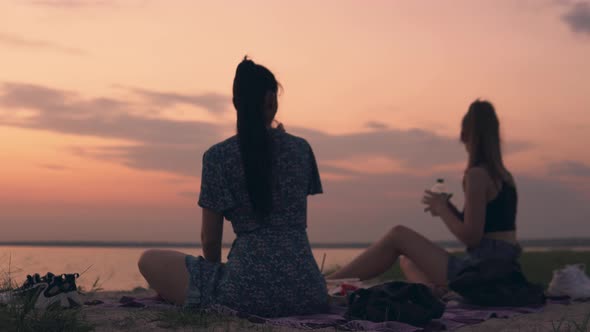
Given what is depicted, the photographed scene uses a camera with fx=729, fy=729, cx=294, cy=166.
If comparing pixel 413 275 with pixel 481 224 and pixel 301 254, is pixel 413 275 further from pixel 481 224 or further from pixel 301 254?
pixel 301 254

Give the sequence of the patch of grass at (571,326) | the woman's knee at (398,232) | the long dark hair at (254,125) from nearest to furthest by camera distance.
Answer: the patch of grass at (571,326) < the long dark hair at (254,125) < the woman's knee at (398,232)

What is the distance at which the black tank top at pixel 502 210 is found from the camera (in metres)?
6.00

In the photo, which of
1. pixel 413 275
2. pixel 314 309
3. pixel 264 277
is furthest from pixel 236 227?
pixel 413 275

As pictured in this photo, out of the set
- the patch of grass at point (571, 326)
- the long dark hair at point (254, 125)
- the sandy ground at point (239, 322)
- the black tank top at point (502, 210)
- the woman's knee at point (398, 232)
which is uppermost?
the long dark hair at point (254, 125)

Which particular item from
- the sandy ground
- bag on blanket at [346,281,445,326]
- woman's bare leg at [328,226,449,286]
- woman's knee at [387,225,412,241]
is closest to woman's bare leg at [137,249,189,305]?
the sandy ground

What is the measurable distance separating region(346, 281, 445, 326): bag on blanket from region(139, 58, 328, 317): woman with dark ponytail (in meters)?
0.31

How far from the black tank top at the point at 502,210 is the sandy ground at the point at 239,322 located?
2.51 ft

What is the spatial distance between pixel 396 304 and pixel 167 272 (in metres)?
1.61

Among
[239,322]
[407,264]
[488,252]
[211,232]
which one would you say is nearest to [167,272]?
[211,232]

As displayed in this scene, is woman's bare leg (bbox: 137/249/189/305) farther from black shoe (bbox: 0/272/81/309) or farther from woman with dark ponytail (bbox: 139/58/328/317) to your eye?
black shoe (bbox: 0/272/81/309)

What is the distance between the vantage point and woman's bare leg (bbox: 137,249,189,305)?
5086 mm

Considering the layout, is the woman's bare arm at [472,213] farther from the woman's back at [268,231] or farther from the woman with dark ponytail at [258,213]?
the woman's back at [268,231]

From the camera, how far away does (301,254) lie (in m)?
4.87

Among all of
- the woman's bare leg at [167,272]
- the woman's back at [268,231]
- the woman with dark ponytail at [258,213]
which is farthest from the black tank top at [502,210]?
the woman's bare leg at [167,272]
